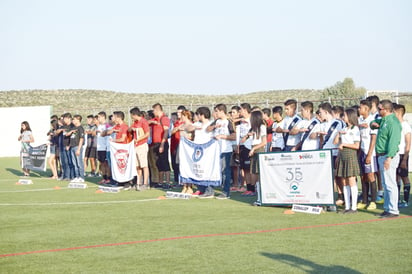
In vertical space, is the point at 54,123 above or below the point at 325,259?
above

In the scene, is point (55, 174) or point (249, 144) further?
point (55, 174)

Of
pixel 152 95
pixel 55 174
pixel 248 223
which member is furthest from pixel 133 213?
pixel 152 95

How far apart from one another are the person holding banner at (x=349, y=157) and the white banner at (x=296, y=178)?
24 cm

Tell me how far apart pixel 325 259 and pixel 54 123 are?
17.0 metres

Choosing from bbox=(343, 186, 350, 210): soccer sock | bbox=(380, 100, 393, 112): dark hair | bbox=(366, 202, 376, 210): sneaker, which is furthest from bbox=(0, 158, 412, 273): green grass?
bbox=(380, 100, 393, 112): dark hair

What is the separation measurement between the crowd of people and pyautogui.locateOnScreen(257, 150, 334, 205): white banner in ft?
0.93

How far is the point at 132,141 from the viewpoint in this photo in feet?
59.2

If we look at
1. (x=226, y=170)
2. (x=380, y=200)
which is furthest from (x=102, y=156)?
(x=380, y=200)

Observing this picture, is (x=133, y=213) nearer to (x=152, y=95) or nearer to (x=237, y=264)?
(x=237, y=264)

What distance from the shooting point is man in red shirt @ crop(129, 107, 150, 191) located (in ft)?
58.3

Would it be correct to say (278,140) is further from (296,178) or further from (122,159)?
(122,159)

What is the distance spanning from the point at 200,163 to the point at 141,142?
267cm

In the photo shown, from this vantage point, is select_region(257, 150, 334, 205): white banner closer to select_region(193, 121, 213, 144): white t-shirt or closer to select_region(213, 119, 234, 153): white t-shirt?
select_region(213, 119, 234, 153): white t-shirt

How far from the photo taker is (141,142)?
17.8 meters
